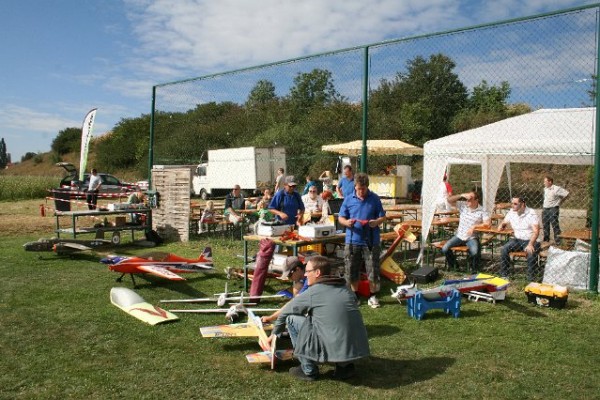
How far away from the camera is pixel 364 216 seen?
6562 millimetres

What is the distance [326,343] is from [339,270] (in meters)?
3.67

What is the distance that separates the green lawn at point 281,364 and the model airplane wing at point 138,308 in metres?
0.09

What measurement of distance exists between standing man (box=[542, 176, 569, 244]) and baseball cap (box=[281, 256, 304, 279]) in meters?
6.68

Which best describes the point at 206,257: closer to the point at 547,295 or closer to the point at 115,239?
the point at 115,239

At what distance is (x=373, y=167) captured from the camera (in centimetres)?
2361

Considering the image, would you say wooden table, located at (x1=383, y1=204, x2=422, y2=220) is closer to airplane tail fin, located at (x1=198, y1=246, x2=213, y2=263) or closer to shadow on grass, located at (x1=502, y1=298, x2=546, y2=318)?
airplane tail fin, located at (x1=198, y1=246, x2=213, y2=263)

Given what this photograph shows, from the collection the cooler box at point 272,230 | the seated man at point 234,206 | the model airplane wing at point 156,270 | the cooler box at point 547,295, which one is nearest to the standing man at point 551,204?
the cooler box at point 547,295

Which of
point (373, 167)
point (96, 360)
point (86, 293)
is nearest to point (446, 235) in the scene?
point (86, 293)

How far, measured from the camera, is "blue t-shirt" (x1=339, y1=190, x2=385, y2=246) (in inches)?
259

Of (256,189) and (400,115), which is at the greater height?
(400,115)

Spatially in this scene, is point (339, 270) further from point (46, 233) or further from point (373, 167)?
point (373, 167)

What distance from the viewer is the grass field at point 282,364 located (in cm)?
405

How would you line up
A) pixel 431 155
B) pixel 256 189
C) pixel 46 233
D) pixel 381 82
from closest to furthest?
pixel 431 155 → pixel 381 82 → pixel 46 233 → pixel 256 189

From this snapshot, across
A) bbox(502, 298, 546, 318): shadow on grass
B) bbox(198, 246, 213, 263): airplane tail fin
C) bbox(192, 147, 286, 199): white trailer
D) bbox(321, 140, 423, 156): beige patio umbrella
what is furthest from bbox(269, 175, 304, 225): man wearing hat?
bbox(192, 147, 286, 199): white trailer
